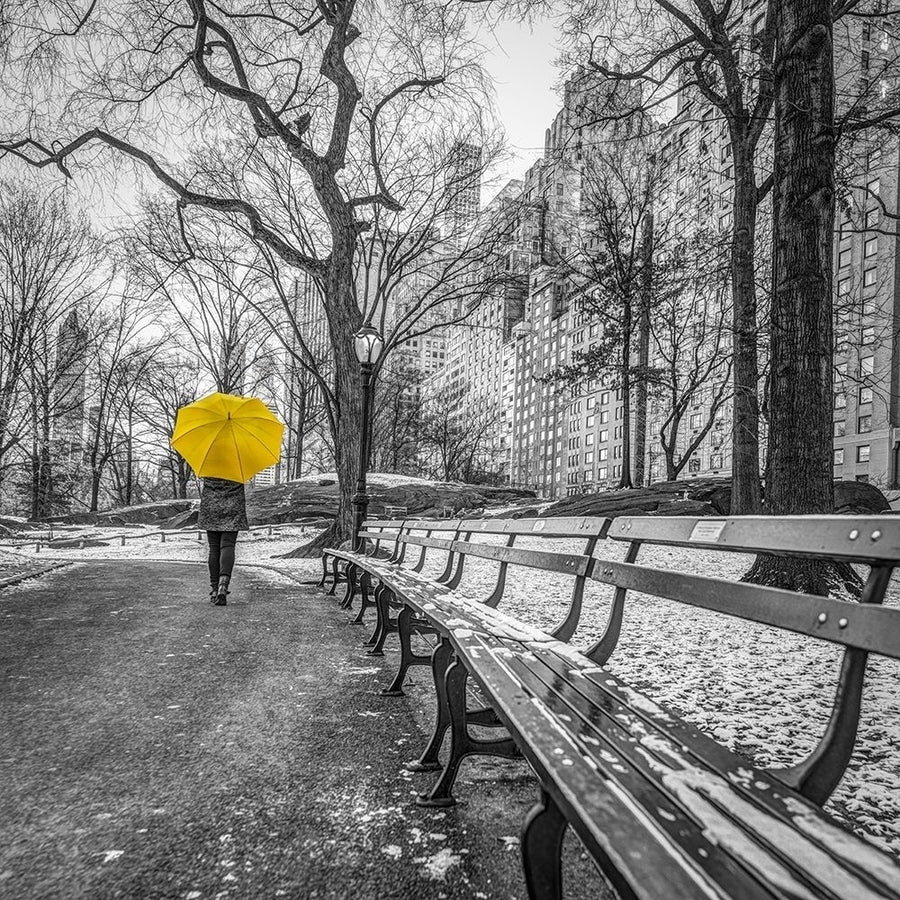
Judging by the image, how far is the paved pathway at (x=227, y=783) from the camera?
184 centimetres

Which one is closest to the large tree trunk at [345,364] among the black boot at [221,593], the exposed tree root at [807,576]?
the black boot at [221,593]

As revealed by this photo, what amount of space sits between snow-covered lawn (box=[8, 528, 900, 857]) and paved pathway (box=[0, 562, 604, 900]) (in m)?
1.06

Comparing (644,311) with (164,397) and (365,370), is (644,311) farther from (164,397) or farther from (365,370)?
(164,397)

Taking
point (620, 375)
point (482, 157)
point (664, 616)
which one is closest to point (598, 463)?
point (620, 375)

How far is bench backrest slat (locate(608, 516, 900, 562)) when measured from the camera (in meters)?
1.30

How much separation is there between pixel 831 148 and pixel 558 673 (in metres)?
5.87

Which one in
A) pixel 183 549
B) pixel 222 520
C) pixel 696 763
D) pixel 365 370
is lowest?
pixel 183 549

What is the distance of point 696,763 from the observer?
4.53 ft

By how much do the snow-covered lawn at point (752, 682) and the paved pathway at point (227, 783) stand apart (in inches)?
41.8

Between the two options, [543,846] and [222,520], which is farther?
[222,520]

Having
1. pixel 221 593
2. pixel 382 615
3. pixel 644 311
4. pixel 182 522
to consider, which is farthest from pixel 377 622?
pixel 182 522

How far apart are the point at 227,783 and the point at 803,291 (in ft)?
19.0

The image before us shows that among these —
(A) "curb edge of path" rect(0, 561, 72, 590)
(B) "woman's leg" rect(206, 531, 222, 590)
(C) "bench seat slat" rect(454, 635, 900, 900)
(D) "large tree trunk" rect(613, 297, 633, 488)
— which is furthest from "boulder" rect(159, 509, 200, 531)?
(C) "bench seat slat" rect(454, 635, 900, 900)

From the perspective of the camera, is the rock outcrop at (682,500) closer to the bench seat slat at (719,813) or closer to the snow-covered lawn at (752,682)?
the snow-covered lawn at (752,682)
